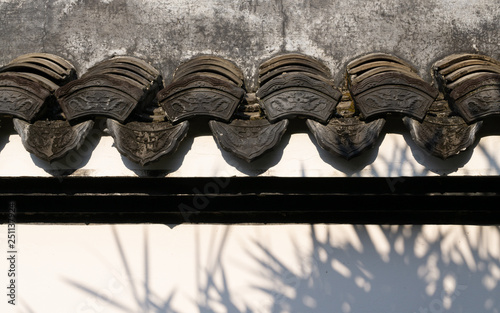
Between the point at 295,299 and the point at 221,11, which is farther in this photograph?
the point at 221,11

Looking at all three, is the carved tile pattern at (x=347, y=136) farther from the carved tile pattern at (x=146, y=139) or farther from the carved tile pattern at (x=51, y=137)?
the carved tile pattern at (x=51, y=137)

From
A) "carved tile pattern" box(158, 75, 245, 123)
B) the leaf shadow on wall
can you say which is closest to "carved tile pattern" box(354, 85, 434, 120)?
"carved tile pattern" box(158, 75, 245, 123)

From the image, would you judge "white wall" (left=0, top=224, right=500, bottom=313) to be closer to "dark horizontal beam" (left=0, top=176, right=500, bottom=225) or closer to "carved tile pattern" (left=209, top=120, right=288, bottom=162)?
"dark horizontal beam" (left=0, top=176, right=500, bottom=225)

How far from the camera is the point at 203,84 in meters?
2.81

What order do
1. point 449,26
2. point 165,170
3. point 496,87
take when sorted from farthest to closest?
point 449,26 → point 165,170 → point 496,87

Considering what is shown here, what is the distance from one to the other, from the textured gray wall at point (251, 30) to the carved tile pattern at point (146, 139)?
1131 millimetres

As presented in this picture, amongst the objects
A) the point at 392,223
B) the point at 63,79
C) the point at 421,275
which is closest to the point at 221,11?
the point at 63,79

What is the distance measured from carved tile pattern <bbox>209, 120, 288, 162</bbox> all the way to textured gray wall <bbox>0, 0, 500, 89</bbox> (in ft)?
3.78

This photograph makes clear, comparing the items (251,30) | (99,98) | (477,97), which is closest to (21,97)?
(99,98)

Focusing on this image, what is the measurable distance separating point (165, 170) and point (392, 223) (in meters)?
1.28

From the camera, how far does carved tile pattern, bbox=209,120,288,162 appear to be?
273 cm

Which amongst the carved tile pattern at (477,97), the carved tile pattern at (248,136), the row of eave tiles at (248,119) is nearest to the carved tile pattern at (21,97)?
the row of eave tiles at (248,119)

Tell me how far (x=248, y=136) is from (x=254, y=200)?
1.55 feet

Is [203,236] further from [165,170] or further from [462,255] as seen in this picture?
[462,255]
